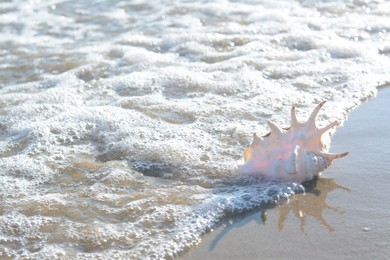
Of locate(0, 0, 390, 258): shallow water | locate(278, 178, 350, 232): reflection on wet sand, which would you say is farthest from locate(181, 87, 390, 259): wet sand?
locate(0, 0, 390, 258): shallow water

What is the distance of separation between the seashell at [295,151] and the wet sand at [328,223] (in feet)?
0.40

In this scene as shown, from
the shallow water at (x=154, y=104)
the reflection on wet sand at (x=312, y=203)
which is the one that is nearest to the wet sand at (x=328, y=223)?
the reflection on wet sand at (x=312, y=203)

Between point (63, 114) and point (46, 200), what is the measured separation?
1420mm

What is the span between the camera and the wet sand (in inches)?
110

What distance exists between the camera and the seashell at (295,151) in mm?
3389

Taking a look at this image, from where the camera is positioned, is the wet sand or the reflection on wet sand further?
the reflection on wet sand

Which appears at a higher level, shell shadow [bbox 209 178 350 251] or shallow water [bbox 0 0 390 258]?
shallow water [bbox 0 0 390 258]

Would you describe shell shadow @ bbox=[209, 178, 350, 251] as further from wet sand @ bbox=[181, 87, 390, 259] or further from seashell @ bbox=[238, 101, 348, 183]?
seashell @ bbox=[238, 101, 348, 183]

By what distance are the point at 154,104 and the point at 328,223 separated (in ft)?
7.03

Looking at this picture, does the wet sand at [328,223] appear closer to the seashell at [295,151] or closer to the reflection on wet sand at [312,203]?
the reflection on wet sand at [312,203]

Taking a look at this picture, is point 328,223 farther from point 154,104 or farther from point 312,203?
point 154,104

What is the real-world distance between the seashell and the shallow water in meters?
0.10

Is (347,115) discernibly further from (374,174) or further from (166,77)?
(166,77)

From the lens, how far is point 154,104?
4.82m
